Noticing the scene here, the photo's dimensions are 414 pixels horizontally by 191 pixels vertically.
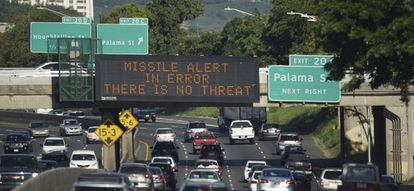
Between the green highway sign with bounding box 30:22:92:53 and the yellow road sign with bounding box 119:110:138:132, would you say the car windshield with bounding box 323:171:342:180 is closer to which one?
the yellow road sign with bounding box 119:110:138:132

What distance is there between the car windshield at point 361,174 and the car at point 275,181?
8.03 ft

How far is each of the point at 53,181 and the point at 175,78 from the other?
2091cm

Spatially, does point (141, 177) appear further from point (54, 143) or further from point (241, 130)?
point (241, 130)

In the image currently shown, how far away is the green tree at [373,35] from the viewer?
1404 inches

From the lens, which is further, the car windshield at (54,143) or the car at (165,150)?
the car windshield at (54,143)

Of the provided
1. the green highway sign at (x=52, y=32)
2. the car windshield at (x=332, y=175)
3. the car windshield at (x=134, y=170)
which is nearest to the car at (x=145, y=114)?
the green highway sign at (x=52, y=32)

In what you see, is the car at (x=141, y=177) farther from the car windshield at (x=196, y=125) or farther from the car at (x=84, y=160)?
the car windshield at (x=196, y=125)

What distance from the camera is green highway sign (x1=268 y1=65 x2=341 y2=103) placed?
203 feet

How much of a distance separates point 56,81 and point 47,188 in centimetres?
2502

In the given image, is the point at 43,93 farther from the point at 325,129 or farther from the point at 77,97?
the point at 325,129

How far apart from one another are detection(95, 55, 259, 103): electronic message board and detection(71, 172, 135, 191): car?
2504cm

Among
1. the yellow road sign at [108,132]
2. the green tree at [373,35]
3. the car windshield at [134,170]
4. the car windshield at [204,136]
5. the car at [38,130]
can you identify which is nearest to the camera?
the green tree at [373,35]

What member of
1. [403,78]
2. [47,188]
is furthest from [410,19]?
[47,188]

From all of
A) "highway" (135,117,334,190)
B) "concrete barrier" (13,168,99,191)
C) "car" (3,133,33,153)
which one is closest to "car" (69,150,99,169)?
"highway" (135,117,334,190)
